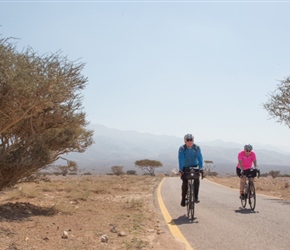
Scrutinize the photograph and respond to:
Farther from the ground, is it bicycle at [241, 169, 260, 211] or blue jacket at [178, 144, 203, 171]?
blue jacket at [178, 144, 203, 171]

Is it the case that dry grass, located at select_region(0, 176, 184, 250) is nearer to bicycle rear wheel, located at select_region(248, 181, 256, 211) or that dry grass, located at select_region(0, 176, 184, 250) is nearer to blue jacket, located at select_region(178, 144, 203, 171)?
blue jacket, located at select_region(178, 144, 203, 171)

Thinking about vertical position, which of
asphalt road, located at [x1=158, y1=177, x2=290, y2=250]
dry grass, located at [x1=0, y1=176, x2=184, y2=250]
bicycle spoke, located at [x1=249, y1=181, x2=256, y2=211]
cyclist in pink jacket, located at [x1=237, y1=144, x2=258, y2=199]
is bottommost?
dry grass, located at [x1=0, y1=176, x2=184, y2=250]

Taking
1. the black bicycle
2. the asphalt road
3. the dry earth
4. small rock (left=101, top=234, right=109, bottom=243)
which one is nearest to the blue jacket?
the black bicycle

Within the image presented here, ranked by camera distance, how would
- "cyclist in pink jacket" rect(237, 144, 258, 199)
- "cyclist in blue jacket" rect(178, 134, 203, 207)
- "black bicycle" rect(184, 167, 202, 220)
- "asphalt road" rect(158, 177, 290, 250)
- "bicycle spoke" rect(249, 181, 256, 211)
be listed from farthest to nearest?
"cyclist in pink jacket" rect(237, 144, 258, 199)
"bicycle spoke" rect(249, 181, 256, 211)
"cyclist in blue jacket" rect(178, 134, 203, 207)
"black bicycle" rect(184, 167, 202, 220)
"asphalt road" rect(158, 177, 290, 250)

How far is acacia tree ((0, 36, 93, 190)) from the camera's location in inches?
341

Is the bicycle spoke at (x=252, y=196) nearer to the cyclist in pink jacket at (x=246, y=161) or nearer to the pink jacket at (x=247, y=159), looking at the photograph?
the cyclist in pink jacket at (x=246, y=161)

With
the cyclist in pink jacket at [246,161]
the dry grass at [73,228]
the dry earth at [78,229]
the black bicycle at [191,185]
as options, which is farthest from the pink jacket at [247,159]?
the dry grass at [73,228]

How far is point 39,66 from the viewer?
32.3ft

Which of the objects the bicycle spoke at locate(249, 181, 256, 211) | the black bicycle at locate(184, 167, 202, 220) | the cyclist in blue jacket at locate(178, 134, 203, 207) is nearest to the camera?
the black bicycle at locate(184, 167, 202, 220)

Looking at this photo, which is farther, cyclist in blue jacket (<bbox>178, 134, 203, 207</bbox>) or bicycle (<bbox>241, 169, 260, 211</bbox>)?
bicycle (<bbox>241, 169, 260, 211</bbox>)

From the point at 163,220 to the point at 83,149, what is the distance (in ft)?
33.0

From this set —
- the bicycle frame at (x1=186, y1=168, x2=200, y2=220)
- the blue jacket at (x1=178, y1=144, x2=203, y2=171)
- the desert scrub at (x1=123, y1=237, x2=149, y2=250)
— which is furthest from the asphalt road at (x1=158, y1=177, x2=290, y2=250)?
the blue jacket at (x1=178, y1=144, x2=203, y2=171)

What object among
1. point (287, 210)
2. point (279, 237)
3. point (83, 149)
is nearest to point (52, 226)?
point (279, 237)

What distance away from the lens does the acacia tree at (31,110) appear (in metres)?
8.66
